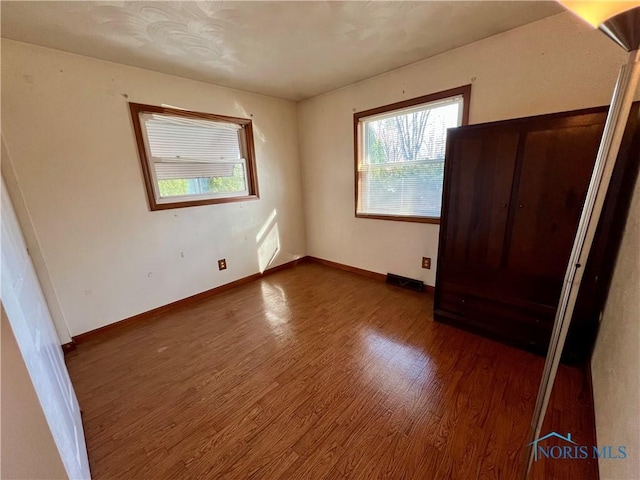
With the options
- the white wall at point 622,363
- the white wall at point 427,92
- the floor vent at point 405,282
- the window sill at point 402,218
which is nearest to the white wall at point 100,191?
the white wall at point 427,92

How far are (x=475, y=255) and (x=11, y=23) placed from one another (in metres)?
3.40

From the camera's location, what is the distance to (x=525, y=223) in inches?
67.3

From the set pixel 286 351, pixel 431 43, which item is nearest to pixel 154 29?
pixel 431 43

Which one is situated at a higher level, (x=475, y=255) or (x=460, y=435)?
(x=475, y=255)

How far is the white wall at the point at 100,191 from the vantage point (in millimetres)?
1840

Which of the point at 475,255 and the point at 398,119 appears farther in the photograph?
the point at 398,119

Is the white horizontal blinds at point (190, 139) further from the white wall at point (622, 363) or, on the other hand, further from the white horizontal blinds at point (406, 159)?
the white wall at point (622, 363)

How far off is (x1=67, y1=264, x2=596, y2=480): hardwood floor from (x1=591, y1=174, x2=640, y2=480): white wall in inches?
8.4

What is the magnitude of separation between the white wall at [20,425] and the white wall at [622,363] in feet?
5.66

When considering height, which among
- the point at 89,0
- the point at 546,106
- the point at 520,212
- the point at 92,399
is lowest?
the point at 92,399

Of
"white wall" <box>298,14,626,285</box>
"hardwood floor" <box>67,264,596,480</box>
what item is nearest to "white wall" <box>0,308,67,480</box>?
"hardwood floor" <box>67,264,596,480</box>

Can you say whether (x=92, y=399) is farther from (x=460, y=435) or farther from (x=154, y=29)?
(x=154, y=29)

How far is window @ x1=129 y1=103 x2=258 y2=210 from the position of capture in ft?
7.81

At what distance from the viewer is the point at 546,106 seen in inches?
73.5
